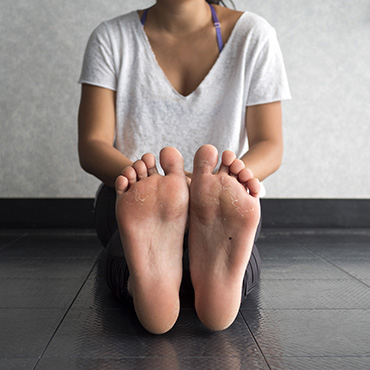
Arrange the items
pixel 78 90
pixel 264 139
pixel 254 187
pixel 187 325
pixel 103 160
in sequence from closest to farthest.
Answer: pixel 254 187 < pixel 187 325 < pixel 103 160 < pixel 264 139 < pixel 78 90

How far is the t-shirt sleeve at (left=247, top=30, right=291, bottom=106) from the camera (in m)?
1.33

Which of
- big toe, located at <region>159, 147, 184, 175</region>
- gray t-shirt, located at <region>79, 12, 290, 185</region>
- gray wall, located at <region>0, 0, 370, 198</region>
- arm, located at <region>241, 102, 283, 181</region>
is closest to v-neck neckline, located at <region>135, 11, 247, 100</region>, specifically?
gray t-shirt, located at <region>79, 12, 290, 185</region>

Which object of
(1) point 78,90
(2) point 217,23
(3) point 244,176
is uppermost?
(2) point 217,23

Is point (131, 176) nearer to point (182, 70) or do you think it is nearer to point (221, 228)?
point (221, 228)

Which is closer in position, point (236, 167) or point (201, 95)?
point (236, 167)

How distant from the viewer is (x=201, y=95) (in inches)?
51.9

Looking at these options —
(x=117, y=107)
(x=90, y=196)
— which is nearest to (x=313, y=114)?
(x=90, y=196)

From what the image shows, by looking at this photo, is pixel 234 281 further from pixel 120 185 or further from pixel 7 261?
pixel 7 261

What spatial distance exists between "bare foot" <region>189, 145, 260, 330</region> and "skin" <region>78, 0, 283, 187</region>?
1.21 feet

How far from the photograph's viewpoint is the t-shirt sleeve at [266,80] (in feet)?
4.35

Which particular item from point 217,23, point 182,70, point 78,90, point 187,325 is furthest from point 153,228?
point 78,90

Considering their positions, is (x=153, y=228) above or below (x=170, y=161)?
below

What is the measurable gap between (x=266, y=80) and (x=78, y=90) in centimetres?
134

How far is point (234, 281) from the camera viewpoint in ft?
2.94
